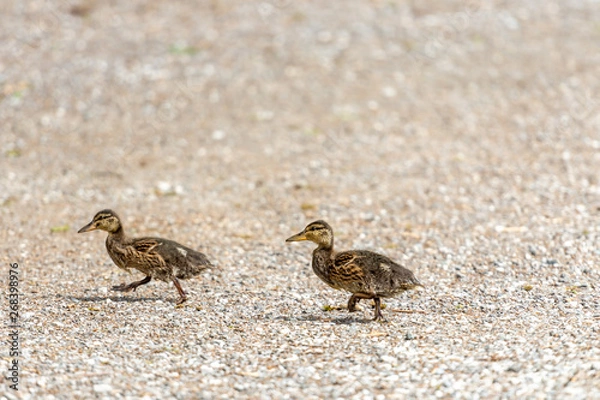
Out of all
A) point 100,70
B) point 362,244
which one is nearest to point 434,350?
point 362,244

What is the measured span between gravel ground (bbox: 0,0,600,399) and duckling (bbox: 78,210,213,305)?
32cm

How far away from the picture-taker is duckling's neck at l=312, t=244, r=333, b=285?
896cm

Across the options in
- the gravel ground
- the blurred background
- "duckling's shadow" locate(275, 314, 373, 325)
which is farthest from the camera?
the blurred background

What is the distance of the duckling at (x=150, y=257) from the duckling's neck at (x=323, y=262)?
1.21 metres

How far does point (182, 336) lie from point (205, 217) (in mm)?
4632

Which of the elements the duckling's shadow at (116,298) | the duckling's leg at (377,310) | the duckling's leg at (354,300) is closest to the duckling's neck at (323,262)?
the duckling's leg at (354,300)

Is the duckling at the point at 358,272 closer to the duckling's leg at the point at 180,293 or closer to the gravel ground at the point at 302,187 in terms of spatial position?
the gravel ground at the point at 302,187

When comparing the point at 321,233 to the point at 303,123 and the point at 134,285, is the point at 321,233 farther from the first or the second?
the point at 303,123

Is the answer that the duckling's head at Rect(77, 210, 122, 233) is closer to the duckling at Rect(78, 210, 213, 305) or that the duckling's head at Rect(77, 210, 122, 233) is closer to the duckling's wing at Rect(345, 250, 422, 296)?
the duckling at Rect(78, 210, 213, 305)

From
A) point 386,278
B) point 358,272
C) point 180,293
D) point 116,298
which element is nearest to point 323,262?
point 358,272

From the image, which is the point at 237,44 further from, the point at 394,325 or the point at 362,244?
the point at 394,325

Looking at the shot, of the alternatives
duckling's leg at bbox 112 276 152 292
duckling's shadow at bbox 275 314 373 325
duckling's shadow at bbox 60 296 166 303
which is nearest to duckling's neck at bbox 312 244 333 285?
duckling's shadow at bbox 275 314 373 325

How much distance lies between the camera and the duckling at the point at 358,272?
28.1ft

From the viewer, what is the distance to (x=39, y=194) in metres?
13.8
